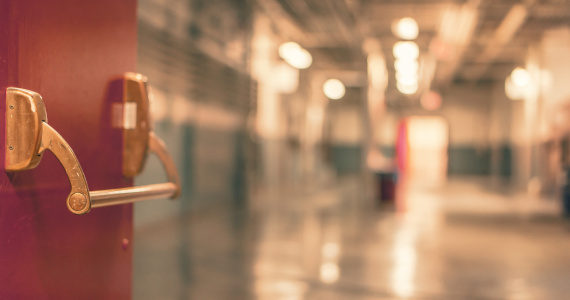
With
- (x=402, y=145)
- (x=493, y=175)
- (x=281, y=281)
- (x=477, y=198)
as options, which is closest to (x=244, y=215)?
(x=281, y=281)

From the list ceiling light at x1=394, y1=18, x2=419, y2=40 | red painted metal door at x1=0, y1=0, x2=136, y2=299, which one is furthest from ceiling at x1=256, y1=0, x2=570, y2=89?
red painted metal door at x1=0, y1=0, x2=136, y2=299

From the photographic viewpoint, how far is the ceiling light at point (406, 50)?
504 inches

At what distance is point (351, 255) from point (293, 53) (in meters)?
8.63

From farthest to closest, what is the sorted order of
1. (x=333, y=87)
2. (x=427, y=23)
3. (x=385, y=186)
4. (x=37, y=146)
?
(x=333, y=87)
(x=427, y=23)
(x=385, y=186)
(x=37, y=146)

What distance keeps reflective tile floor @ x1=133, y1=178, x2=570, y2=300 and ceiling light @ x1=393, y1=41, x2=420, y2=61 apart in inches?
180

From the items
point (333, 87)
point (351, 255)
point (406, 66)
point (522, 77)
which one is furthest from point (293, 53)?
point (351, 255)

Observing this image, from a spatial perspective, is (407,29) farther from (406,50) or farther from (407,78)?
(407,78)

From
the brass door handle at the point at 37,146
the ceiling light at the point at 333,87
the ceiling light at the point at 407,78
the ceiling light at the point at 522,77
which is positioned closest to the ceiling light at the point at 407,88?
the ceiling light at the point at 407,78

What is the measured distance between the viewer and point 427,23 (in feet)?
38.0

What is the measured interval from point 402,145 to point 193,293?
80.7 feet

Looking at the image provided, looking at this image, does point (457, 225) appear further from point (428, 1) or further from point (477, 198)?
point (477, 198)

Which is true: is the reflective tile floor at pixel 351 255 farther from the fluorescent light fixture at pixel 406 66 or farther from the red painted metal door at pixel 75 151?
the fluorescent light fixture at pixel 406 66

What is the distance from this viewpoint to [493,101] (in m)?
25.1

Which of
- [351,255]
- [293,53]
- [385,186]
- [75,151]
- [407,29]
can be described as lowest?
[351,255]
